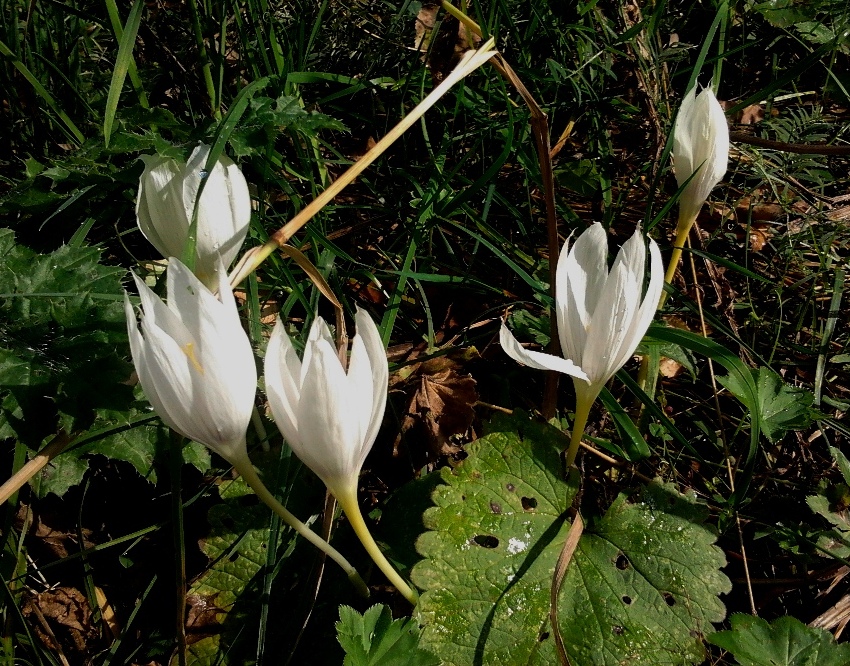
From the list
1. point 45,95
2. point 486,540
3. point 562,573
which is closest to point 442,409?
point 486,540

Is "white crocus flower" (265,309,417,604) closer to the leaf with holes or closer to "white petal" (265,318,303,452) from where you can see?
"white petal" (265,318,303,452)

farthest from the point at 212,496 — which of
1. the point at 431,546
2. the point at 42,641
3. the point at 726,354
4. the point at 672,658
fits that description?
the point at 726,354

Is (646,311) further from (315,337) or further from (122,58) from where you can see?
(122,58)

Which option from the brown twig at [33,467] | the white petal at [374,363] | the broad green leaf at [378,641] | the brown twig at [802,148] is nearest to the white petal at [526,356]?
the white petal at [374,363]

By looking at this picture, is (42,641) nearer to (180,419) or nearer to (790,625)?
(180,419)

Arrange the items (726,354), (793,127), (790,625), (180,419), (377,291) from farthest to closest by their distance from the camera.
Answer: (793,127) → (377,291) → (726,354) → (790,625) → (180,419)

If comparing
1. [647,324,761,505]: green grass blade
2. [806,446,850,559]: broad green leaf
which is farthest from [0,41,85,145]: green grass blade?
[806,446,850,559]: broad green leaf

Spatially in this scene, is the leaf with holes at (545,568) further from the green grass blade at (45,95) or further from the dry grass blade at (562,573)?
the green grass blade at (45,95)
